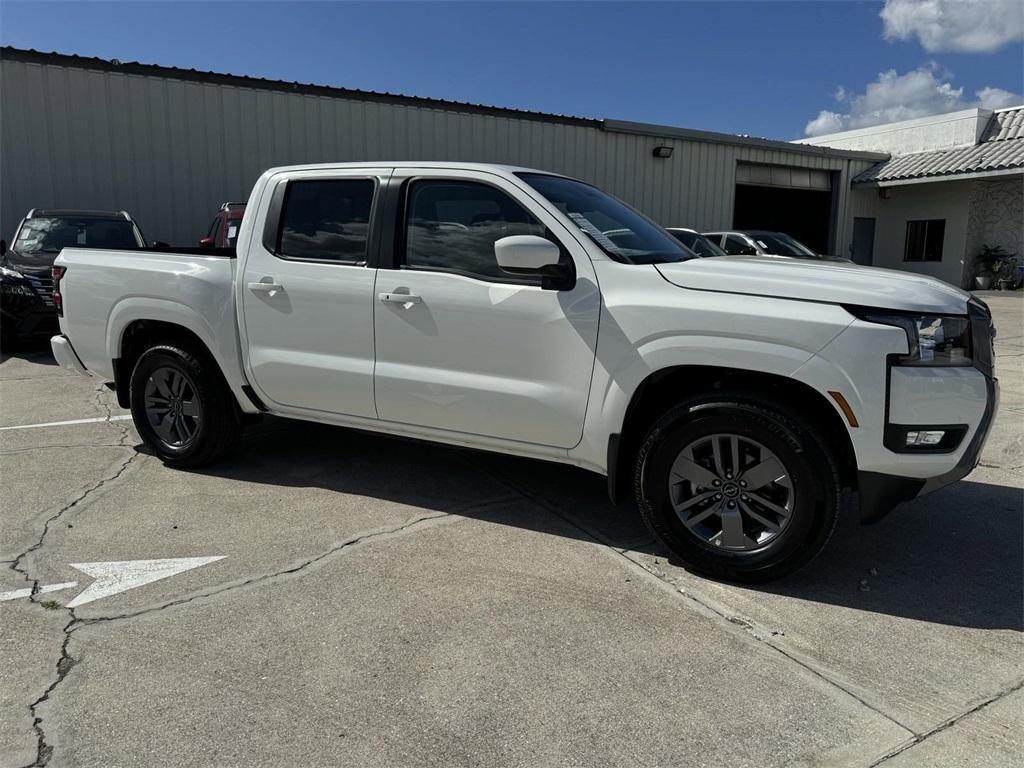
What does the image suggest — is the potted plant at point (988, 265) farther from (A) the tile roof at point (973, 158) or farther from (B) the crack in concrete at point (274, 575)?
(B) the crack in concrete at point (274, 575)

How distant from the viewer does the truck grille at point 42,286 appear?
31.8ft

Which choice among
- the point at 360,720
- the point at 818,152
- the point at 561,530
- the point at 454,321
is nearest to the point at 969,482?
the point at 561,530

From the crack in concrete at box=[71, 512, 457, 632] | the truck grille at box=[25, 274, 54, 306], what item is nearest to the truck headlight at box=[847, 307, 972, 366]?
the crack in concrete at box=[71, 512, 457, 632]

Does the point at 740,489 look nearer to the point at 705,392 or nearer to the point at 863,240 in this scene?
the point at 705,392

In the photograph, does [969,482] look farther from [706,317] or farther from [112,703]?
[112,703]

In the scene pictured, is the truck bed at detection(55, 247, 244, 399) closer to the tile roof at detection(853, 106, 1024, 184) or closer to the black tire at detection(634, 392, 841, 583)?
the black tire at detection(634, 392, 841, 583)

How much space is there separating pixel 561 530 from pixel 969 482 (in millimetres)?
2906

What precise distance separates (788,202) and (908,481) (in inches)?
1055

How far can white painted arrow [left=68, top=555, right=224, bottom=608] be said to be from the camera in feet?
11.3

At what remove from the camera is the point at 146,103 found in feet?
44.9

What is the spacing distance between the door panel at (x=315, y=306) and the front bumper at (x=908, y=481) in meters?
2.55

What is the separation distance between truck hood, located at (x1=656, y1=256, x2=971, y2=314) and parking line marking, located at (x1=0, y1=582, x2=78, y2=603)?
3076 mm

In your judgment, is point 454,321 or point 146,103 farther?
point 146,103

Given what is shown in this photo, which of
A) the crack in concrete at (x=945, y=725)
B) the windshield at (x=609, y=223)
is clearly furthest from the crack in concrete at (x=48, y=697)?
the windshield at (x=609, y=223)
